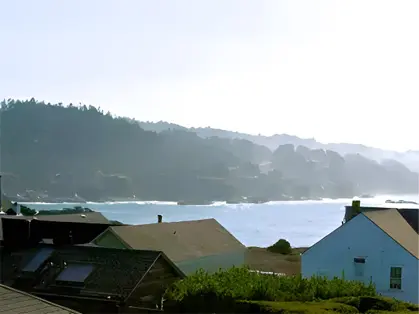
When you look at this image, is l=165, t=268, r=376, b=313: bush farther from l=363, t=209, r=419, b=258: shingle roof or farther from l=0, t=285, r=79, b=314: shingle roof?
l=0, t=285, r=79, b=314: shingle roof

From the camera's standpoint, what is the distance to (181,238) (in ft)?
118

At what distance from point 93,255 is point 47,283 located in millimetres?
1802

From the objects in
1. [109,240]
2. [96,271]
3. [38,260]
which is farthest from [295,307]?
[109,240]

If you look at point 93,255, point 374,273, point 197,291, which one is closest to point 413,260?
point 374,273

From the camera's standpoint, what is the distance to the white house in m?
30.5

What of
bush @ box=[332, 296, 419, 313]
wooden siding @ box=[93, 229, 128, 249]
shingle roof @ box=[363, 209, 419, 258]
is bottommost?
bush @ box=[332, 296, 419, 313]

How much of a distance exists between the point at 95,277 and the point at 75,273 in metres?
0.98

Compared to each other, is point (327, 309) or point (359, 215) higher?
point (359, 215)

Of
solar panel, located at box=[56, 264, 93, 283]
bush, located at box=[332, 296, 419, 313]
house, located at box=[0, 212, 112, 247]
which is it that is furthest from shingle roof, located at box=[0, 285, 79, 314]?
house, located at box=[0, 212, 112, 247]

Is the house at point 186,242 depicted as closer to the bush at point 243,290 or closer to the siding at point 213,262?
the siding at point 213,262

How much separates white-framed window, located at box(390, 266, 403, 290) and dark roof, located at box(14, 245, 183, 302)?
36.9ft

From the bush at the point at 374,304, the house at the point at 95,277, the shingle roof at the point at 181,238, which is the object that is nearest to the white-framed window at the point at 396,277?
the bush at the point at 374,304

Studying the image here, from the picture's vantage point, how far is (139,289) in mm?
22250

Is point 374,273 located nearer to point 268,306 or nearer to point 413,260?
point 413,260
